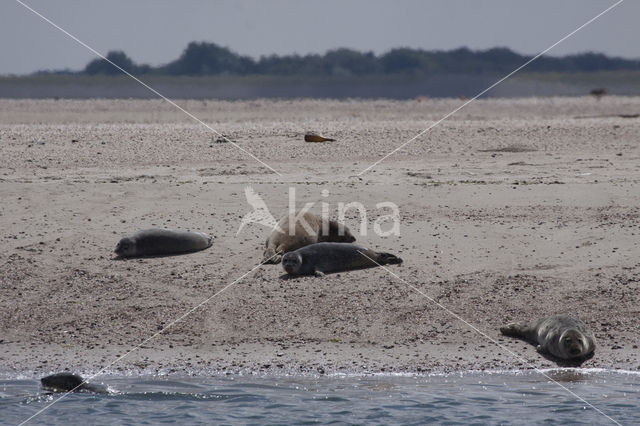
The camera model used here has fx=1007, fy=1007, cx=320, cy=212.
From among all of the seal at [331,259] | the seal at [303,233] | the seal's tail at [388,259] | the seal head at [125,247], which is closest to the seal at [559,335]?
the seal's tail at [388,259]

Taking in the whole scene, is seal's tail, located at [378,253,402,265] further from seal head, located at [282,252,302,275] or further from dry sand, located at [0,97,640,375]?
seal head, located at [282,252,302,275]

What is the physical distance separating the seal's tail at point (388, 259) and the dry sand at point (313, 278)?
0.36 feet

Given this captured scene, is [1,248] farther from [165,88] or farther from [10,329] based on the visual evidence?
[165,88]

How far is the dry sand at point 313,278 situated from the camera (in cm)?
701

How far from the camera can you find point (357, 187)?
10.8 m

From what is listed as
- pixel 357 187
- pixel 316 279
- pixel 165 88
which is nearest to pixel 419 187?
pixel 357 187

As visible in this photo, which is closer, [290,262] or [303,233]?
[290,262]

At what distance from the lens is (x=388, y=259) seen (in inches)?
328

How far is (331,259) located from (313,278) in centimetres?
26

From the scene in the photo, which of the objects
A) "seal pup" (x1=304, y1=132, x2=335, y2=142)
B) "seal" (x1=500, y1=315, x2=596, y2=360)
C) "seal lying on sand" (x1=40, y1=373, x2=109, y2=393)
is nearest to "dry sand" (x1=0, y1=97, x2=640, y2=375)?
"seal" (x1=500, y1=315, x2=596, y2=360)

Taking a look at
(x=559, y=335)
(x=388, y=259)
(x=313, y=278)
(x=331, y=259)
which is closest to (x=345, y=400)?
(x=559, y=335)

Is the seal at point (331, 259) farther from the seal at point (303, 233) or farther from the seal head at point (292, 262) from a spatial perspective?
the seal at point (303, 233)

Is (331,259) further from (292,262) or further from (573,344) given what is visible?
(573,344)

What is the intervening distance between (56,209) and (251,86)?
38094 millimetres
